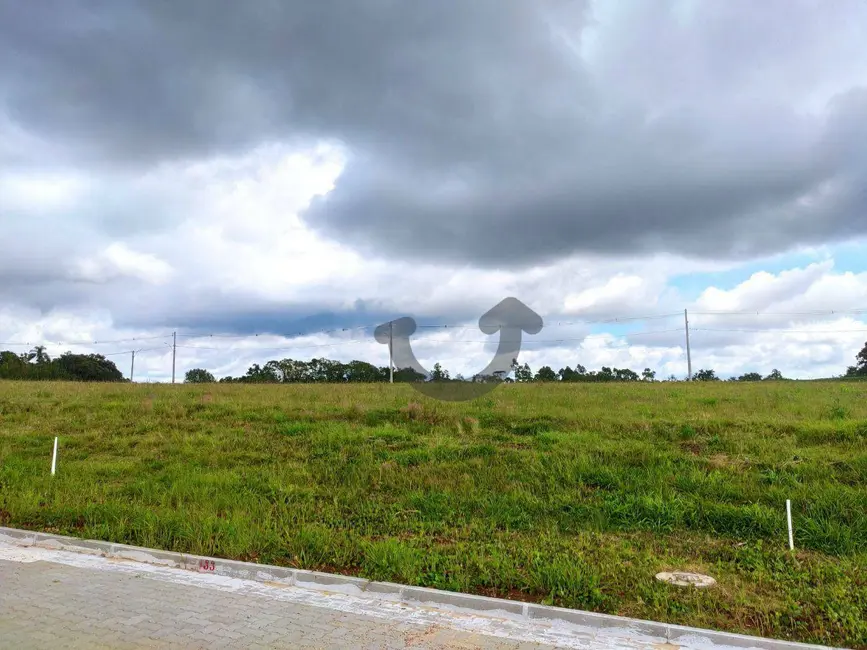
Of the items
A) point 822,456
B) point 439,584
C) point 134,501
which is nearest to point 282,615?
point 439,584

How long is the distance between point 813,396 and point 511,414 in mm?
10579

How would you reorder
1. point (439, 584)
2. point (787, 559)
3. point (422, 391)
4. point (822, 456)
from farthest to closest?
1. point (422, 391)
2. point (822, 456)
3. point (787, 559)
4. point (439, 584)

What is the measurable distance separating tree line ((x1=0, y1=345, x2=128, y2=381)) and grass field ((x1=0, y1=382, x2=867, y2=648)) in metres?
43.1

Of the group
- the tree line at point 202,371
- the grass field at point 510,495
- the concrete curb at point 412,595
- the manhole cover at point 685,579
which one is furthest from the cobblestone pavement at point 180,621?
the tree line at point 202,371

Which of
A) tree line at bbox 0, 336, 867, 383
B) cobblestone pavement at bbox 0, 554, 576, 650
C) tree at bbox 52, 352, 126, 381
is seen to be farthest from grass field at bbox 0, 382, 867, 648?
tree at bbox 52, 352, 126, 381

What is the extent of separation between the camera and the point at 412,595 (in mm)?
5480

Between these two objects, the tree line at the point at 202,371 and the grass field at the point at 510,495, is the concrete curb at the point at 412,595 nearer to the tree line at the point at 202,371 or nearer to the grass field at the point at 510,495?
the grass field at the point at 510,495

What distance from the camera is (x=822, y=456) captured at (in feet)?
32.6

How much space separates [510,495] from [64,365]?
60.7m

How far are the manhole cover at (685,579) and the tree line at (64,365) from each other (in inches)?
2165

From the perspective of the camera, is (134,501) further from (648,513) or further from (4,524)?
(648,513)

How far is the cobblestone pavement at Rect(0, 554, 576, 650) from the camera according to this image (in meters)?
4.52

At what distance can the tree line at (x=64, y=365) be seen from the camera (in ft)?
171

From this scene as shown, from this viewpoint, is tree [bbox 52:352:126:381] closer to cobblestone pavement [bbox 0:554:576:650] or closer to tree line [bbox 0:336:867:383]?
tree line [bbox 0:336:867:383]
